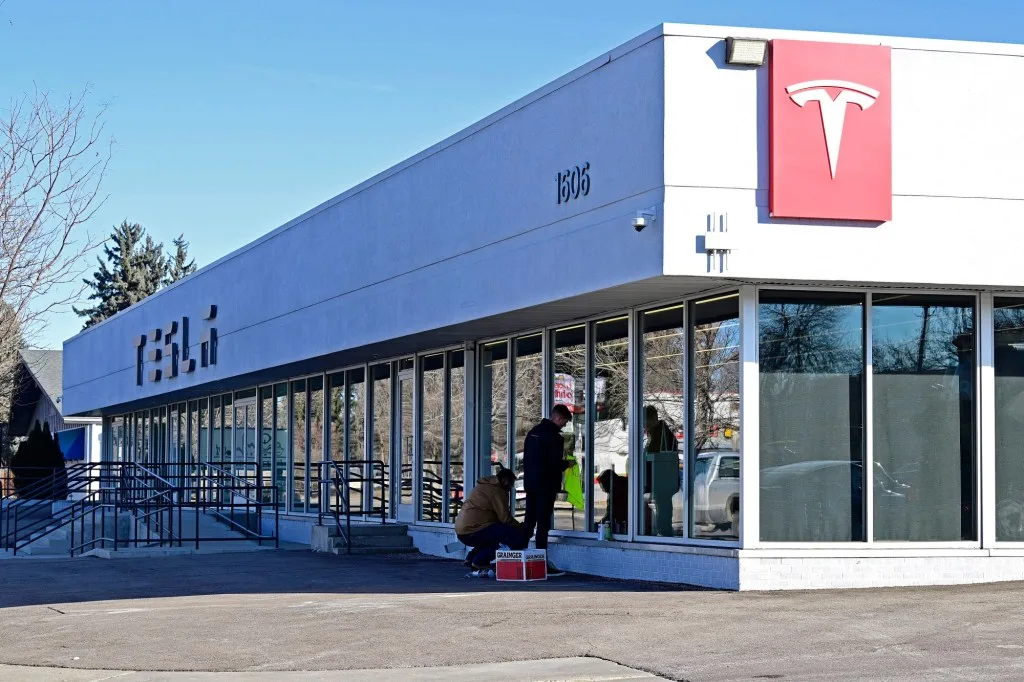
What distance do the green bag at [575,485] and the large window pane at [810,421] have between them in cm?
354

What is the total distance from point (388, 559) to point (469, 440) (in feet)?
6.88

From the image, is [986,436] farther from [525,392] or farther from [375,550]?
[375,550]

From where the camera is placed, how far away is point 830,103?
1454 centimetres

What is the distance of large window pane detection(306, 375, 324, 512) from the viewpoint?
27797 mm

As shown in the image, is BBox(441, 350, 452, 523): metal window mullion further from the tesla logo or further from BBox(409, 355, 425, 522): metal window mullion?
the tesla logo

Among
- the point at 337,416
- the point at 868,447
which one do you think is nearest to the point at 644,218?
the point at 868,447

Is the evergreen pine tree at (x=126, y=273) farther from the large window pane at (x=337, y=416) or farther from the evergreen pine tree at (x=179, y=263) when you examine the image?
the large window pane at (x=337, y=416)

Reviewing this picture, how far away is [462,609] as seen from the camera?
13.6 m

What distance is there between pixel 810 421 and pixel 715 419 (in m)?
0.99

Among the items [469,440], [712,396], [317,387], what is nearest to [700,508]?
[712,396]

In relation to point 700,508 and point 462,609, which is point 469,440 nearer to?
point 700,508

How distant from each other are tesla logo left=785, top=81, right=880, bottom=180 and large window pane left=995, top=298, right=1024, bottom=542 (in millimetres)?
2762

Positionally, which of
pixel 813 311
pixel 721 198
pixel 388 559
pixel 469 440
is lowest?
pixel 388 559

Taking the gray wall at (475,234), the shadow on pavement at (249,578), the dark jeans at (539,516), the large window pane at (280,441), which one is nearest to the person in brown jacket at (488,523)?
the dark jeans at (539,516)
